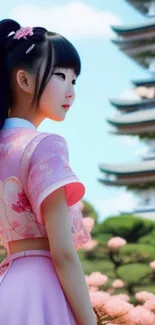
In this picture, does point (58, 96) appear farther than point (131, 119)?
No

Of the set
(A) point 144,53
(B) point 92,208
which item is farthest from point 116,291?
(A) point 144,53

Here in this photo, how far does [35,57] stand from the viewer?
1531 millimetres

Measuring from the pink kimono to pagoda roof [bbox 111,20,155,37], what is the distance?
67.1 feet

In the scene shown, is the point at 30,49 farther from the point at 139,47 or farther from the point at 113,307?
the point at 139,47

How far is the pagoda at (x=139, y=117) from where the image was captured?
64.3 feet

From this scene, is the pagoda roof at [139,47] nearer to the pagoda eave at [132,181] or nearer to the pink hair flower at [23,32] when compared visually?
the pagoda eave at [132,181]

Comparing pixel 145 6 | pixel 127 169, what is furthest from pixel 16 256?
pixel 145 6

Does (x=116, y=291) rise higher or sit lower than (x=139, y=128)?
higher

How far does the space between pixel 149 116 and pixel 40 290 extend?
1940cm

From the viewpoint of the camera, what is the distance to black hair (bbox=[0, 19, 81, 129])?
153 centimetres

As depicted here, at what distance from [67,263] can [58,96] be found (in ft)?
1.10

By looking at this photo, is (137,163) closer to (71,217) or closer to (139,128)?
(139,128)

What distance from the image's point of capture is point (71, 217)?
58.5 inches

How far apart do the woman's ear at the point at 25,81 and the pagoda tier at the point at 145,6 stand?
73.2 ft
